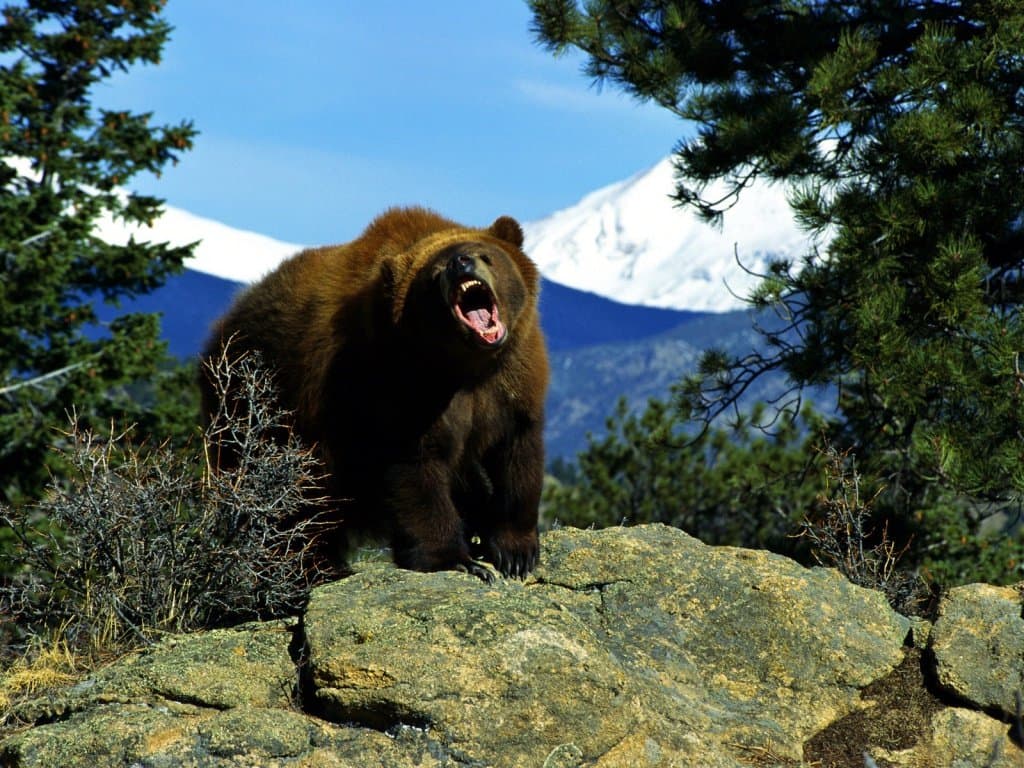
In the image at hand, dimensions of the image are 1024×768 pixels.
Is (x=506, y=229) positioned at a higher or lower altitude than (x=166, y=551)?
higher

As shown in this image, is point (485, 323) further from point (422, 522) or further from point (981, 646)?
point (981, 646)

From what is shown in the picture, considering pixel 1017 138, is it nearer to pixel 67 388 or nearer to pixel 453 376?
pixel 453 376

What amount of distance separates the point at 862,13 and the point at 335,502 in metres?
5.90

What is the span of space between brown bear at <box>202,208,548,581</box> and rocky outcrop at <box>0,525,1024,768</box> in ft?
1.09

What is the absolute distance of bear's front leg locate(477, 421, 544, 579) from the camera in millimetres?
5504

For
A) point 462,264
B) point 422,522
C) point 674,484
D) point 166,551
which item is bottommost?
point 674,484

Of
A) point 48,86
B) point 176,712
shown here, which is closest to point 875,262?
point 176,712

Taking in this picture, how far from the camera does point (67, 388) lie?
1741 centimetres

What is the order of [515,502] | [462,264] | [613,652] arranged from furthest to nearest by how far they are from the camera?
[515,502] < [462,264] < [613,652]

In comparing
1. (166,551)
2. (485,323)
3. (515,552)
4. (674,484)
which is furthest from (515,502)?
(674,484)

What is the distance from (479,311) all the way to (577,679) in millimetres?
1858

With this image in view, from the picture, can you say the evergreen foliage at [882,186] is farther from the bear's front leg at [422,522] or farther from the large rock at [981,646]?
the bear's front leg at [422,522]

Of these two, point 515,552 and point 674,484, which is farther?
point 674,484

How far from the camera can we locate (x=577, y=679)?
3.92 metres
